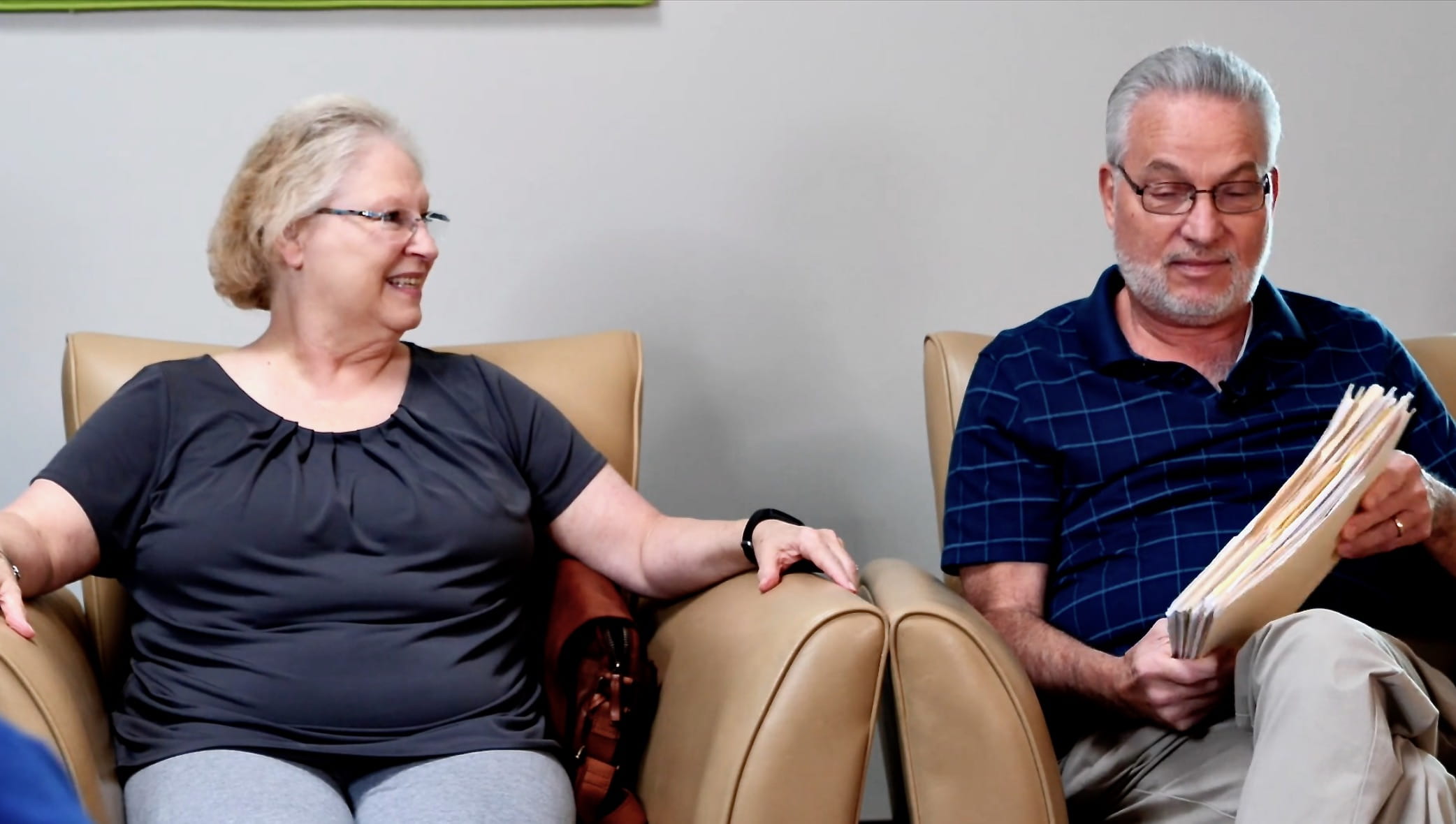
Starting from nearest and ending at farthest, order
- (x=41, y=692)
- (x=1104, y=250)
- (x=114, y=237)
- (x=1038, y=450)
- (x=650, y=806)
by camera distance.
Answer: (x=41, y=692) → (x=650, y=806) → (x=1038, y=450) → (x=114, y=237) → (x=1104, y=250)

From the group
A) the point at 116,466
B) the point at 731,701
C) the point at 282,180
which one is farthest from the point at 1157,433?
the point at 116,466

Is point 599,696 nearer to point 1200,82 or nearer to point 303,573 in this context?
point 303,573

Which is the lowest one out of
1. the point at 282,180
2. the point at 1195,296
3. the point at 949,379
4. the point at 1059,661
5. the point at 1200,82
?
the point at 1059,661

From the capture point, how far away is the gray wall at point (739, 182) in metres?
2.20

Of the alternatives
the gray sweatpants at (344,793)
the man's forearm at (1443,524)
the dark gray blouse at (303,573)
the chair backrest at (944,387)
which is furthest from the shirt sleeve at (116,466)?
the man's forearm at (1443,524)

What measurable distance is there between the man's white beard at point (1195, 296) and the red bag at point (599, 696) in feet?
2.37

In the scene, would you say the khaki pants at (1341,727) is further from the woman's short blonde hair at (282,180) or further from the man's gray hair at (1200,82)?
the woman's short blonde hair at (282,180)

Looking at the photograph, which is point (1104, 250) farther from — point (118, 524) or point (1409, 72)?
point (118, 524)

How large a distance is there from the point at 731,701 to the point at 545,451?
1.64 ft

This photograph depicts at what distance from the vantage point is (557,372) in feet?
6.39

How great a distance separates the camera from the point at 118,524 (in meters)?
1.62

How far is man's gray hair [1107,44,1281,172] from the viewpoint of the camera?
5.69 feet

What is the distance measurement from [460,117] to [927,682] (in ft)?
4.13

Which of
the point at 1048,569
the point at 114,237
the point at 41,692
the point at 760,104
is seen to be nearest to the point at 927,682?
the point at 1048,569
